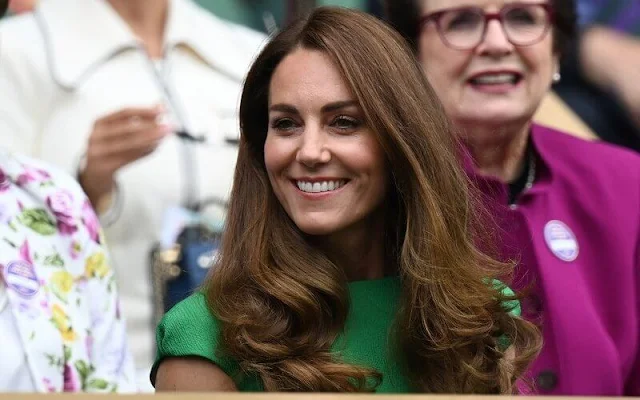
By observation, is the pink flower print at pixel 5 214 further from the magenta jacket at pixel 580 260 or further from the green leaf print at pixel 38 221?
the magenta jacket at pixel 580 260

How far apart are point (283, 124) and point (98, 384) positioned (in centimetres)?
70

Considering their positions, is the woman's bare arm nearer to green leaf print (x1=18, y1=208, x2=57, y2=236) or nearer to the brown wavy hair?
the brown wavy hair

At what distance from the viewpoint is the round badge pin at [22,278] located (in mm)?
2174

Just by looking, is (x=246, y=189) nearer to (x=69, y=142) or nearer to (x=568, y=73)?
(x=69, y=142)

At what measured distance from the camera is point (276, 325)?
176cm

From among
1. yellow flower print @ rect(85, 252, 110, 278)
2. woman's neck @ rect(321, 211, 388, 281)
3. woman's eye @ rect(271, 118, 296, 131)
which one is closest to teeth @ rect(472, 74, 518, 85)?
woman's neck @ rect(321, 211, 388, 281)

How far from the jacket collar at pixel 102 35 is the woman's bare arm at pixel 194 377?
3.22 ft

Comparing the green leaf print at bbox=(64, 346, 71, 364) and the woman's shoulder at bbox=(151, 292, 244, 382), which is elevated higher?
the woman's shoulder at bbox=(151, 292, 244, 382)

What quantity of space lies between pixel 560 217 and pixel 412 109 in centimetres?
77

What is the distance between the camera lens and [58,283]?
7.32ft

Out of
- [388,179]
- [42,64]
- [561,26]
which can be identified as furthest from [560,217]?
[42,64]

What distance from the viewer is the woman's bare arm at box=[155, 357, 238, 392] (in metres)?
1.73

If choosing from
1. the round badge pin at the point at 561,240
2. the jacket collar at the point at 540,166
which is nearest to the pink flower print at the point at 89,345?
the jacket collar at the point at 540,166

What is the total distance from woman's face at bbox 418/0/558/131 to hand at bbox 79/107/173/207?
0.64 metres
